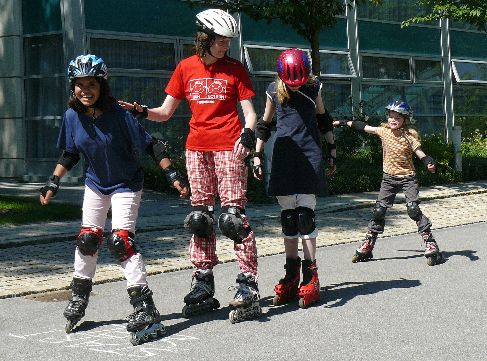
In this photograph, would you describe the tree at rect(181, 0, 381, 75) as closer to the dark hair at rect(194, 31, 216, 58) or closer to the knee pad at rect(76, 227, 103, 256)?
the dark hair at rect(194, 31, 216, 58)

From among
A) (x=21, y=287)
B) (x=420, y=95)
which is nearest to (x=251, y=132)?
(x=21, y=287)

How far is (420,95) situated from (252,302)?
22.9m

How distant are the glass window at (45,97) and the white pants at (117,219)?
1397 centimetres

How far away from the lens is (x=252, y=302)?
6.53 m

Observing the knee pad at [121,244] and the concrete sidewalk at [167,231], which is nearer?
the knee pad at [121,244]

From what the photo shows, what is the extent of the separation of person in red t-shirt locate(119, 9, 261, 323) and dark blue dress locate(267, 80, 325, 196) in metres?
0.47

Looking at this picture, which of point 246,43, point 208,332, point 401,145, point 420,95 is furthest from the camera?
point 420,95

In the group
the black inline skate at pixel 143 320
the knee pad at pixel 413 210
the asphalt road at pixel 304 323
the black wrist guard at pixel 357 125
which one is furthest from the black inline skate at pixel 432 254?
the black inline skate at pixel 143 320

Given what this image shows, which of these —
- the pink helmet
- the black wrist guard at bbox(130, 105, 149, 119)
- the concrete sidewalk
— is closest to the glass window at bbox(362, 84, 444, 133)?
the concrete sidewalk

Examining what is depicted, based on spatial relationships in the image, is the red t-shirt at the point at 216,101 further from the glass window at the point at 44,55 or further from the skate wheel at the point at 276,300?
the glass window at the point at 44,55

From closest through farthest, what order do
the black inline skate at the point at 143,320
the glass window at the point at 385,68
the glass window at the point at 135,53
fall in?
the black inline skate at the point at 143,320 → the glass window at the point at 135,53 → the glass window at the point at 385,68

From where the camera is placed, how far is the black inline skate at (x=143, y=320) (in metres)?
5.93

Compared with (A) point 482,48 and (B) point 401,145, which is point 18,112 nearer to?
(B) point 401,145

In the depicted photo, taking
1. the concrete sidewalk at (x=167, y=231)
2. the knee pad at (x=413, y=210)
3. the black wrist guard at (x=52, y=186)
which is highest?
the black wrist guard at (x=52, y=186)
